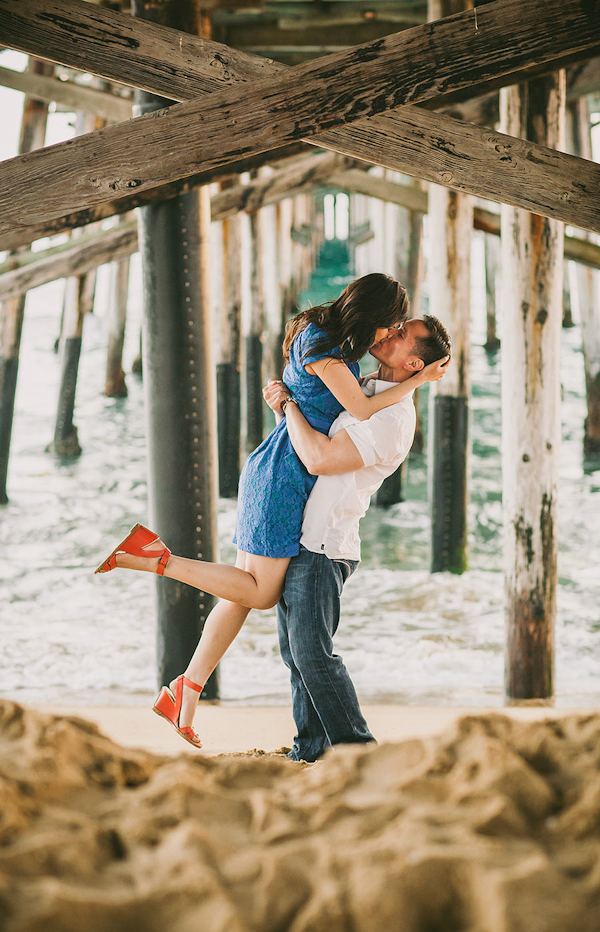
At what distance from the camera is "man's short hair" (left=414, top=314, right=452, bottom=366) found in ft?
7.75

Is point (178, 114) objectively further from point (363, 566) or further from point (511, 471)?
point (363, 566)

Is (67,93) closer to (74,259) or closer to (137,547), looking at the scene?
(74,259)

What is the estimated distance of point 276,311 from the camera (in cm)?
1034

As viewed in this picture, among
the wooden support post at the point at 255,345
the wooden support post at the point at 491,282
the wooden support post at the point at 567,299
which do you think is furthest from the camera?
the wooden support post at the point at 567,299

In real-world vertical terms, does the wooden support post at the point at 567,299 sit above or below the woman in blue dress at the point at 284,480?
above

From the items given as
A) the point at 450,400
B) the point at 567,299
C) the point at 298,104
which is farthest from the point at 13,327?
the point at 567,299

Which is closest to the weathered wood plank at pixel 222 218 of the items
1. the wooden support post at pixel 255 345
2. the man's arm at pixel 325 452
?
the wooden support post at pixel 255 345

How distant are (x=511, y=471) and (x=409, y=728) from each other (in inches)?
49.5

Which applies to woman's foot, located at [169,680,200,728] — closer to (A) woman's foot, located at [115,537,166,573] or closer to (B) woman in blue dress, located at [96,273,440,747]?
(B) woman in blue dress, located at [96,273,440,747]

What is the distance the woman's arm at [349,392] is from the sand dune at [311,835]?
3.26 ft

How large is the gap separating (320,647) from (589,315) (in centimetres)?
683

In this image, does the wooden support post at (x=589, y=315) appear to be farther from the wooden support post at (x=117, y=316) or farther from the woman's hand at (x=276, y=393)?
the woman's hand at (x=276, y=393)

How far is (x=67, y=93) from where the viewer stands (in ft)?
16.7

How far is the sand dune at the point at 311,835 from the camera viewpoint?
38.7 inches
